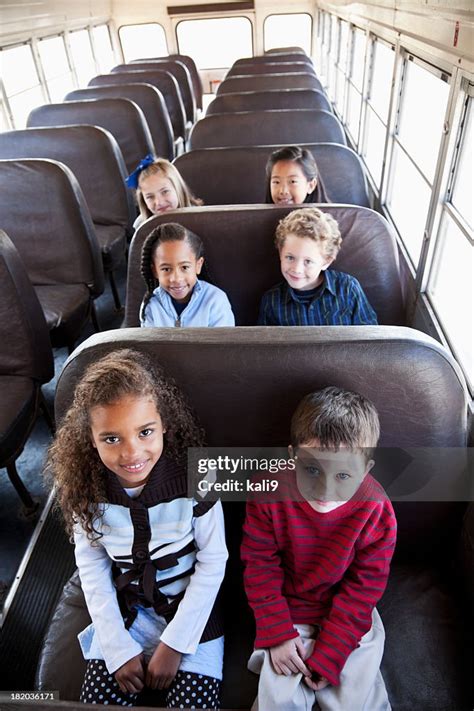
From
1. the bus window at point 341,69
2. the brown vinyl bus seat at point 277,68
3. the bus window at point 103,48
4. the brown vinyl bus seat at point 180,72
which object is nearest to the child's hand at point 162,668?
the brown vinyl bus seat at point 277,68

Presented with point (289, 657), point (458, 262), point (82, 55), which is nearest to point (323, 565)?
point (289, 657)

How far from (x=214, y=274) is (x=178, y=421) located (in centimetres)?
80

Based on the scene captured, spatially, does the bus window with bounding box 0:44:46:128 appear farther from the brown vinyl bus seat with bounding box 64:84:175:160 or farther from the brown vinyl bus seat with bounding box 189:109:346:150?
the brown vinyl bus seat with bounding box 189:109:346:150

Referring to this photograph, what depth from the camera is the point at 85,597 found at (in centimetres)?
107

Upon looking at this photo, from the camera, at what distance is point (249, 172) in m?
2.22

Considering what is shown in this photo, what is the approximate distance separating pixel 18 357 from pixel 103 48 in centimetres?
717

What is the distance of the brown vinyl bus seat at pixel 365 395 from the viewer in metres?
0.95

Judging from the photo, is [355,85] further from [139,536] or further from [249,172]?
[139,536]

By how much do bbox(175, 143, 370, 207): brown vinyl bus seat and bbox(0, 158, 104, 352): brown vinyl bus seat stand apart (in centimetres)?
53

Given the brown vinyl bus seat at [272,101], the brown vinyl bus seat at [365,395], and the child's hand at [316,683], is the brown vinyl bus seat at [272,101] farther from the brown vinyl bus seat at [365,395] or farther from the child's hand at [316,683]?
the child's hand at [316,683]

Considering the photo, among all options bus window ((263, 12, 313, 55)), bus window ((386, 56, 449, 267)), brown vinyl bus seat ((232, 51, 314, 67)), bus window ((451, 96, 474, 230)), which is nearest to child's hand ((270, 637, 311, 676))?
bus window ((451, 96, 474, 230))

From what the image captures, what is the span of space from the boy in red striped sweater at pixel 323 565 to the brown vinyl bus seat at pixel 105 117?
2978 millimetres

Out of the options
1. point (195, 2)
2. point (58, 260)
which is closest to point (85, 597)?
point (58, 260)

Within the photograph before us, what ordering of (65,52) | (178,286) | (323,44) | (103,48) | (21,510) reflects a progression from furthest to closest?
1. (103,48)
2. (323,44)
3. (65,52)
4. (21,510)
5. (178,286)
